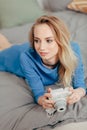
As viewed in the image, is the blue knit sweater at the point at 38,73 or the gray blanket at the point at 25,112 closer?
the gray blanket at the point at 25,112

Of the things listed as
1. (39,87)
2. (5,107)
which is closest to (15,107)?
(5,107)

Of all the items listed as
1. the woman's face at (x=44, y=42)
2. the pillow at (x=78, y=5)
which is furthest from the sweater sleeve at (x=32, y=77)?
the pillow at (x=78, y=5)

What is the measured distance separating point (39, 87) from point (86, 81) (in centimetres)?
29

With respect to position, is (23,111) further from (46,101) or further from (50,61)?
(50,61)

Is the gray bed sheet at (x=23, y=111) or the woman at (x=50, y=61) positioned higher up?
the woman at (x=50, y=61)

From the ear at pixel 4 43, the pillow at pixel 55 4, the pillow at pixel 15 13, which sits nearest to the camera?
the ear at pixel 4 43

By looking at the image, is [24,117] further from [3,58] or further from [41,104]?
[3,58]

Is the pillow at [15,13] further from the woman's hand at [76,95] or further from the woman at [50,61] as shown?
the woman's hand at [76,95]

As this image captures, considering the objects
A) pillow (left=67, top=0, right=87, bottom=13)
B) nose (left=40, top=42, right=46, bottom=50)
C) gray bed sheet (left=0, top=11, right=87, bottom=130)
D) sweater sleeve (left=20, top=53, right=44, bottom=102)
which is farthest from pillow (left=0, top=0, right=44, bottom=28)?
nose (left=40, top=42, right=46, bottom=50)

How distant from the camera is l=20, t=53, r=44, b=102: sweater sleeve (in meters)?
1.41

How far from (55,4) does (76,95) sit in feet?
4.17

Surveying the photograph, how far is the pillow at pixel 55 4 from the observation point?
2420mm

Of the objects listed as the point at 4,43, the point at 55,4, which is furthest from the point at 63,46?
the point at 55,4

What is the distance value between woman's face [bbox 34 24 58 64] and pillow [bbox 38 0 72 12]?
3.72 feet
